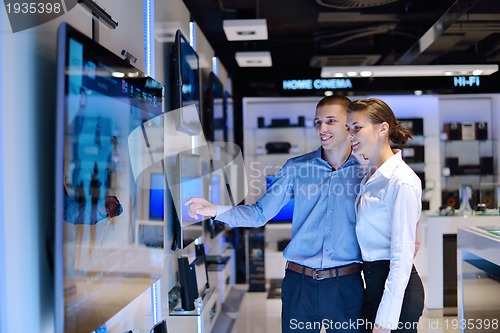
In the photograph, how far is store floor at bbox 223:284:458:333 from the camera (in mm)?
5301

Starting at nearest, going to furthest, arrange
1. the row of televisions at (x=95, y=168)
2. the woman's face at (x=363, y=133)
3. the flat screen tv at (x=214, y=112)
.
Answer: the row of televisions at (x=95, y=168) → the woman's face at (x=363, y=133) → the flat screen tv at (x=214, y=112)

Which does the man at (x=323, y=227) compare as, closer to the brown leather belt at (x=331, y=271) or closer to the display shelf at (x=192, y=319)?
the brown leather belt at (x=331, y=271)

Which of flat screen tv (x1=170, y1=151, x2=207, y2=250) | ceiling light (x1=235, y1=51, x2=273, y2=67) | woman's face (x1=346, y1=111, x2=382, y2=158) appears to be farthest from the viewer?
ceiling light (x1=235, y1=51, x2=273, y2=67)

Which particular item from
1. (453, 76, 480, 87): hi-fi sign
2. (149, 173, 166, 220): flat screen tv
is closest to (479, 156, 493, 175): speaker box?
(453, 76, 480, 87): hi-fi sign

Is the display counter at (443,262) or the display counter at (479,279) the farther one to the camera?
the display counter at (443,262)

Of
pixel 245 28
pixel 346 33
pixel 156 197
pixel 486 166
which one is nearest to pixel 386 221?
pixel 156 197

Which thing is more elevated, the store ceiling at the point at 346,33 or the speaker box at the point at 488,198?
the store ceiling at the point at 346,33

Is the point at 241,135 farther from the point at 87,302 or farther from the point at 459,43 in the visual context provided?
the point at 87,302

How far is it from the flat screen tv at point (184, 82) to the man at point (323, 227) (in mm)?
1135

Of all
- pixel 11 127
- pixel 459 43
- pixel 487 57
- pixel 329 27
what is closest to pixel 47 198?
pixel 11 127

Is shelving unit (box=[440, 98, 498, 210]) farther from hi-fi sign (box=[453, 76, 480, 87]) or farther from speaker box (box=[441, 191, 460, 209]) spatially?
hi-fi sign (box=[453, 76, 480, 87])

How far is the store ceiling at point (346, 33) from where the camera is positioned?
5344 mm

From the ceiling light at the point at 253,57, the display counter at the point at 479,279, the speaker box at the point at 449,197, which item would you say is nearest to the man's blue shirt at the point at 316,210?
the display counter at the point at 479,279

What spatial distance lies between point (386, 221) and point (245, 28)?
2852 millimetres
